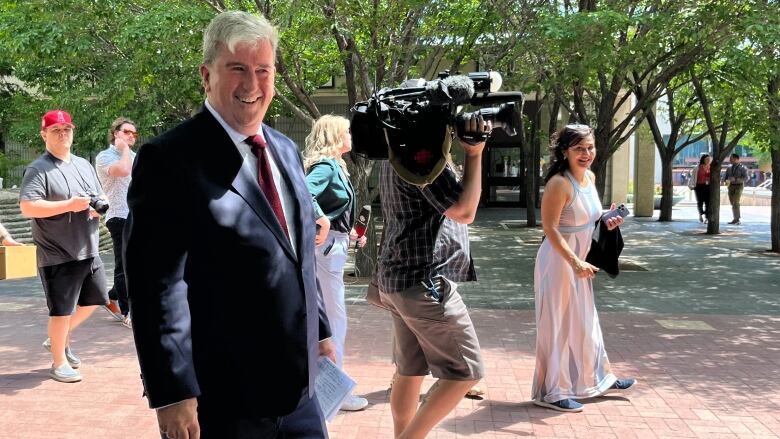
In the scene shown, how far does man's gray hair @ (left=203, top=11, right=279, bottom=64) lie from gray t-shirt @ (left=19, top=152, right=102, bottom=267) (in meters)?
3.39

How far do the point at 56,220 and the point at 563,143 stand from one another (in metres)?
3.58

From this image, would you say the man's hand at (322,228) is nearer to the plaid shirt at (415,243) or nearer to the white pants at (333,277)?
the white pants at (333,277)

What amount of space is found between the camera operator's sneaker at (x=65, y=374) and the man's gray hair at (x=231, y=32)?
3.77 m

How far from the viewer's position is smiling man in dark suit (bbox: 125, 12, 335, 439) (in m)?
1.88

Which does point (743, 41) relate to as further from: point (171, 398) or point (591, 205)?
point (171, 398)

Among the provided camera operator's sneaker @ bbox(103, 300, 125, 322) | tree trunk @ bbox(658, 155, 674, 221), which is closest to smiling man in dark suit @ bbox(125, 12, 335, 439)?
camera operator's sneaker @ bbox(103, 300, 125, 322)

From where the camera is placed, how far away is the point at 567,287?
4633 millimetres

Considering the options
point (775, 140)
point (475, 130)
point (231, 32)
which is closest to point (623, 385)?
point (475, 130)

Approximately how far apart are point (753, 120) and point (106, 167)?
1045 centimetres

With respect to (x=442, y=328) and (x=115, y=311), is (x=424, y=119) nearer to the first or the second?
(x=442, y=328)

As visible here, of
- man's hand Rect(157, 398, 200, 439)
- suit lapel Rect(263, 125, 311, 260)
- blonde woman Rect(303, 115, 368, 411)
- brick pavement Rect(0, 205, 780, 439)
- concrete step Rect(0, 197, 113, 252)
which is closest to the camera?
man's hand Rect(157, 398, 200, 439)

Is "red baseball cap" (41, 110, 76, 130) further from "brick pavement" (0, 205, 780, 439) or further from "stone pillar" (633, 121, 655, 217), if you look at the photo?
"stone pillar" (633, 121, 655, 217)

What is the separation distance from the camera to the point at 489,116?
2.77m

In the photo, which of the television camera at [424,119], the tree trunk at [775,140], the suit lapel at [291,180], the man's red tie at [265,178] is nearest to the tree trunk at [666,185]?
the tree trunk at [775,140]
